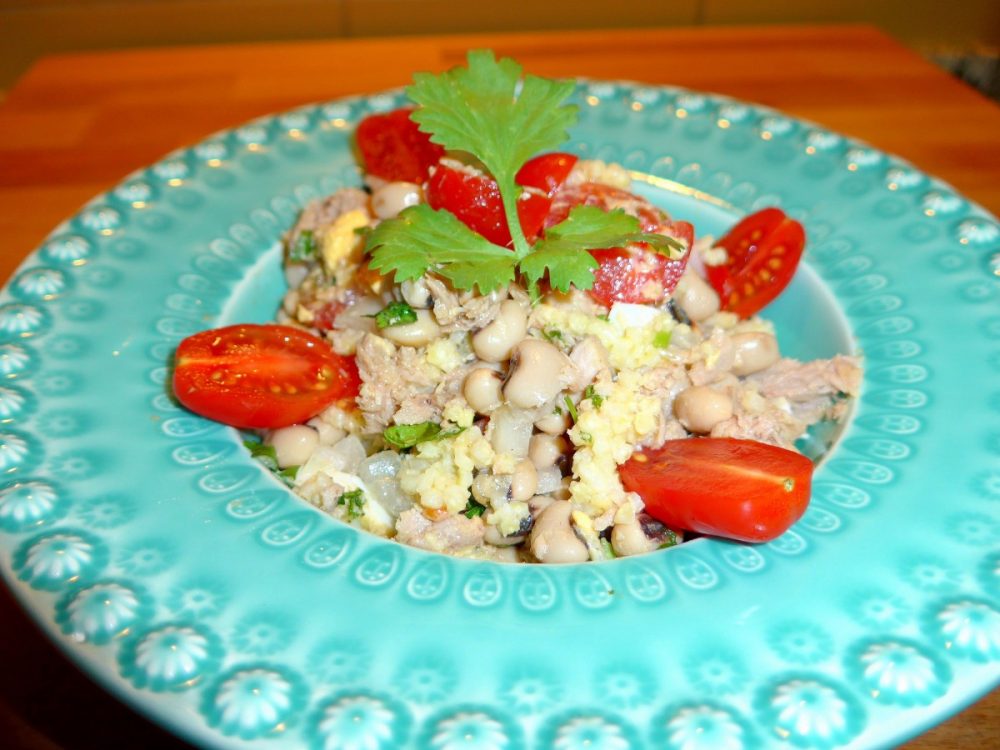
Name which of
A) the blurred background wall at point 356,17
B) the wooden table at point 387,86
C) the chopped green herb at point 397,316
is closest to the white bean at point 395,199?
the chopped green herb at point 397,316

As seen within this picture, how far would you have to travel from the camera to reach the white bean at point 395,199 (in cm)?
275

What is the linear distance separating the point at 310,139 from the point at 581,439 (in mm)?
1971

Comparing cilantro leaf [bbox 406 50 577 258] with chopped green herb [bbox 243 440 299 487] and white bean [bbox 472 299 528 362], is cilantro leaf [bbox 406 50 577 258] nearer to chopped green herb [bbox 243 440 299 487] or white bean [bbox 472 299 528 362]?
white bean [bbox 472 299 528 362]

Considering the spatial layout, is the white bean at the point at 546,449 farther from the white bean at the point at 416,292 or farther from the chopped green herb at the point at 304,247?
the chopped green herb at the point at 304,247

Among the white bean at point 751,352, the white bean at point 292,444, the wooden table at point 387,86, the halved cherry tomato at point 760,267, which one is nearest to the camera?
the white bean at point 292,444

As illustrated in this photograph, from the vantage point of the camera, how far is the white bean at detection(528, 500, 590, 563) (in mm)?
2180

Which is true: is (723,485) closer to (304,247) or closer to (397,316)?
(397,316)

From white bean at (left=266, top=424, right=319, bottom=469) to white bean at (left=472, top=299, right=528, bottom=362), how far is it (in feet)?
1.82

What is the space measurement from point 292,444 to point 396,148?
119cm

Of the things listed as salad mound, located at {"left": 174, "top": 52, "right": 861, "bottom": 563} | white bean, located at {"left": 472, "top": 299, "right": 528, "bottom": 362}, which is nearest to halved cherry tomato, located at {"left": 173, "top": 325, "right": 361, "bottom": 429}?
salad mound, located at {"left": 174, "top": 52, "right": 861, "bottom": 563}

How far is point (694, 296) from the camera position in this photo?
2664 millimetres

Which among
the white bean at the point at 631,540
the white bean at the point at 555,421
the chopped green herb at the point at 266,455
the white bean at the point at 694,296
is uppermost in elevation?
the white bean at the point at 694,296

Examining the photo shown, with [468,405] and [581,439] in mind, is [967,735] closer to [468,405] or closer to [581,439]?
[581,439]

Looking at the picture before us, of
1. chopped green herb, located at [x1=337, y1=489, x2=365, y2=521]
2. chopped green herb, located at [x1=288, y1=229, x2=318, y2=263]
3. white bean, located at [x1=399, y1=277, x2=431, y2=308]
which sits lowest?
chopped green herb, located at [x1=337, y1=489, x2=365, y2=521]
